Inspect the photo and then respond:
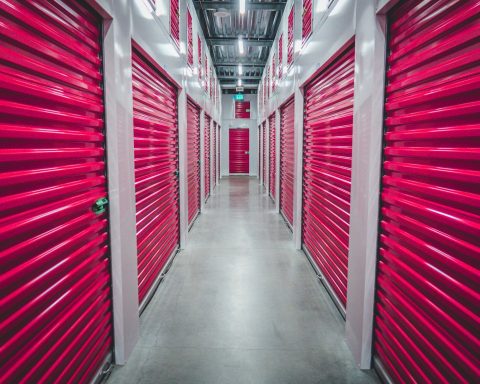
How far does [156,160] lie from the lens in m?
3.93

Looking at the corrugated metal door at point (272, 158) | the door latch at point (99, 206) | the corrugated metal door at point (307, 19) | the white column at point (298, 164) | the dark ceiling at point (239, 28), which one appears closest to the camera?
the door latch at point (99, 206)

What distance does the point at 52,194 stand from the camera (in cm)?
174

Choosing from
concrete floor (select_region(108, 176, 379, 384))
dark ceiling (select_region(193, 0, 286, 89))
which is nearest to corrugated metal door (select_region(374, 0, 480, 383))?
concrete floor (select_region(108, 176, 379, 384))

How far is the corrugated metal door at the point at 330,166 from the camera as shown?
318 centimetres

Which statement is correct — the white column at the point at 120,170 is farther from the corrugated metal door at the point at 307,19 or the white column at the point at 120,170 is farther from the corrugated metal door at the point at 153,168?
the corrugated metal door at the point at 307,19

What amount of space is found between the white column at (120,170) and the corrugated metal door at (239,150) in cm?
1519

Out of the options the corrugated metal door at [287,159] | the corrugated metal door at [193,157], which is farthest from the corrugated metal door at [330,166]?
the corrugated metal door at [193,157]

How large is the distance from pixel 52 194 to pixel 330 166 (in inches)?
111

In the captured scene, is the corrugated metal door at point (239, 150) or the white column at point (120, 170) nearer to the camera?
the white column at point (120, 170)

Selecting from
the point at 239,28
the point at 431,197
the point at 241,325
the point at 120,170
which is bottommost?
the point at 241,325

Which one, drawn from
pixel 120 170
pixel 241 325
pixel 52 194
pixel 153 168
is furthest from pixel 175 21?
pixel 241 325

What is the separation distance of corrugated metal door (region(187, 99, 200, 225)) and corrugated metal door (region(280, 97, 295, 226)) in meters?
1.96

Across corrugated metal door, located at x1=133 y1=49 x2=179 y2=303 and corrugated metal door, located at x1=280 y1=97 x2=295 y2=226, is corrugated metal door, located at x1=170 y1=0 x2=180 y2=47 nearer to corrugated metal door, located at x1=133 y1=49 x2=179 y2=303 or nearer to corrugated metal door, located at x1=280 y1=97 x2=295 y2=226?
corrugated metal door, located at x1=133 y1=49 x2=179 y2=303

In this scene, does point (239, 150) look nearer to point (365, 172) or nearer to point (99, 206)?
point (365, 172)
